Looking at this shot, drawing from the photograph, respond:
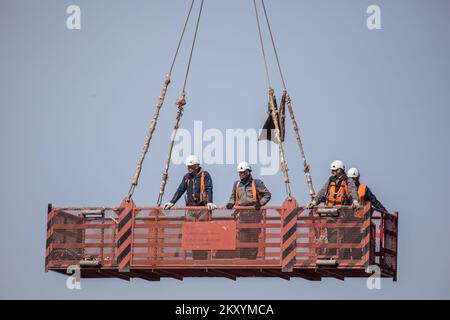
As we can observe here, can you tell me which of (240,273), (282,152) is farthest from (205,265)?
(282,152)

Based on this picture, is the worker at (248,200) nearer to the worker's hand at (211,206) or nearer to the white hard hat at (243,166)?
the white hard hat at (243,166)

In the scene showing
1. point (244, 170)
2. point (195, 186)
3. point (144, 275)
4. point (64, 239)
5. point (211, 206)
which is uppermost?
point (244, 170)

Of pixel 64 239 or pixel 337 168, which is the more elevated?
pixel 337 168

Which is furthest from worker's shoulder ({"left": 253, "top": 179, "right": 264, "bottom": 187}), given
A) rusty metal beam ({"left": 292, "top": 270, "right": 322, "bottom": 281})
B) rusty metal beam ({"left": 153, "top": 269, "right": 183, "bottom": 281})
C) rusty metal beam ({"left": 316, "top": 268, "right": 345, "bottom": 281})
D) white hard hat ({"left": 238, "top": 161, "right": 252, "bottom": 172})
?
rusty metal beam ({"left": 153, "top": 269, "right": 183, "bottom": 281})

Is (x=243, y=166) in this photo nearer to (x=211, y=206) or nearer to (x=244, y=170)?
(x=244, y=170)

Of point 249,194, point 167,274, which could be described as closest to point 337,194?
point 249,194

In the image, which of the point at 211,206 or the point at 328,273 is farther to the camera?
the point at 328,273

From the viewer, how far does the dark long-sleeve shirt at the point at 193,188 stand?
41.7 meters

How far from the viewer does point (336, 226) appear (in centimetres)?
4056

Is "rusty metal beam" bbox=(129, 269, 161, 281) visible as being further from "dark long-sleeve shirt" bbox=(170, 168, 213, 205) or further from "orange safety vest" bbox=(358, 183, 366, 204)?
"orange safety vest" bbox=(358, 183, 366, 204)

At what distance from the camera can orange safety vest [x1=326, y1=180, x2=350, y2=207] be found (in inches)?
1650

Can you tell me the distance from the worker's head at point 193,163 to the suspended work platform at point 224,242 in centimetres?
119

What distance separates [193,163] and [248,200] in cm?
180

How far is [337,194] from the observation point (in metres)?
42.0
